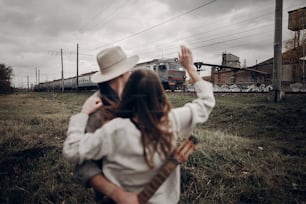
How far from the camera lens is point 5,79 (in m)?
8.08

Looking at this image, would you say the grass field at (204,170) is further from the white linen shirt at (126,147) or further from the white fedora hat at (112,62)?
the white fedora hat at (112,62)

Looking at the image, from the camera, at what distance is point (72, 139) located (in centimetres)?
122

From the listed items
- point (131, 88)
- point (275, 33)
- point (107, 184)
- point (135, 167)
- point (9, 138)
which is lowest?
point (9, 138)

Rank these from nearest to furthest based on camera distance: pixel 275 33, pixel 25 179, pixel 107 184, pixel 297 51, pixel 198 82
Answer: pixel 107 184 < pixel 198 82 < pixel 25 179 < pixel 275 33 < pixel 297 51

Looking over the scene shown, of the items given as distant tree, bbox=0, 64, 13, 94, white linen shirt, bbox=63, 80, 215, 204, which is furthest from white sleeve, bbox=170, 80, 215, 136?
distant tree, bbox=0, 64, 13, 94

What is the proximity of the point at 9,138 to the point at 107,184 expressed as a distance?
408 cm

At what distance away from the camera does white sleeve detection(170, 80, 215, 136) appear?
4.36 ft

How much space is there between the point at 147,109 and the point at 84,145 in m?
0.42

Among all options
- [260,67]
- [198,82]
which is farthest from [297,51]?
[198,82]

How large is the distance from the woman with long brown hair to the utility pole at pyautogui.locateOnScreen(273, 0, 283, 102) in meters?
8.58

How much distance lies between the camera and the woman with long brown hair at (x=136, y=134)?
120cm

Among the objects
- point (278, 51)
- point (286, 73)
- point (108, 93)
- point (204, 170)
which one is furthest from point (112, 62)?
point (286, 73)

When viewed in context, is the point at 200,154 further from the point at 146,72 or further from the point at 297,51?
the point at 297,51

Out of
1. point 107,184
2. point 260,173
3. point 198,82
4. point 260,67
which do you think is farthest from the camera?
point 260,67
